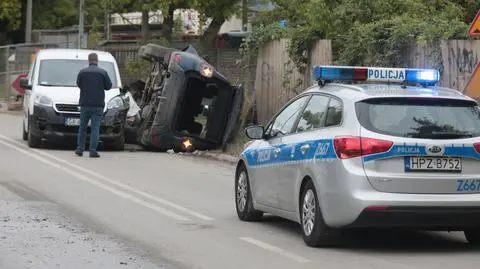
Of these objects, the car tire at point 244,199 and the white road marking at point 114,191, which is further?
the white road marking at point 114,191

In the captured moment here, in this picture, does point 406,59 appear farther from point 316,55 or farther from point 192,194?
point 192,194

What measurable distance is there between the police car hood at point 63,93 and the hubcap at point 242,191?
28.1ft

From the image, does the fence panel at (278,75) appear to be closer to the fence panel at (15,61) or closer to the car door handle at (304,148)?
the car door handle at (304,148)

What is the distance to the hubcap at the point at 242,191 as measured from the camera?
10945mm

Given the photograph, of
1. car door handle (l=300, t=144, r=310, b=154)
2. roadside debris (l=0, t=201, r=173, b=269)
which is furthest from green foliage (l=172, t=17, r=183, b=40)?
car door handle (l=300, t=144, r=310, b=154)

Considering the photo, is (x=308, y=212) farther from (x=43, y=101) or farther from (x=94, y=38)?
(x=94, y=38)

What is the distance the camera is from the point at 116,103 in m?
19.3

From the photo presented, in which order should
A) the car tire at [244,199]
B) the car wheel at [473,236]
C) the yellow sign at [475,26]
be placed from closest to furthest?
the car wheel at [473,236] < the car tire at [244,199] < the yellow sign at [475,26]

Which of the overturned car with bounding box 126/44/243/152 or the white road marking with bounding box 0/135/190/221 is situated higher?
the overturned car with bounding box 126/44/243/152

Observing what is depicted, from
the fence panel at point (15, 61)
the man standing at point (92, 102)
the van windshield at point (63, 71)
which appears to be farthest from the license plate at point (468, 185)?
the fence panel at point (15, 61)

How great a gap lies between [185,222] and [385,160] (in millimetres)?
2996

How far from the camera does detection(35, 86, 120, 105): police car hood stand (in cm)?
1911

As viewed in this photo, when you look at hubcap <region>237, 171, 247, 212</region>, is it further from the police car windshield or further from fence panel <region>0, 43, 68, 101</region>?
fence panel <region>0, 43, 68, 101</region>

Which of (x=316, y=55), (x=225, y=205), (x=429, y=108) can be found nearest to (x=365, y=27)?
(x=316, y=55)
